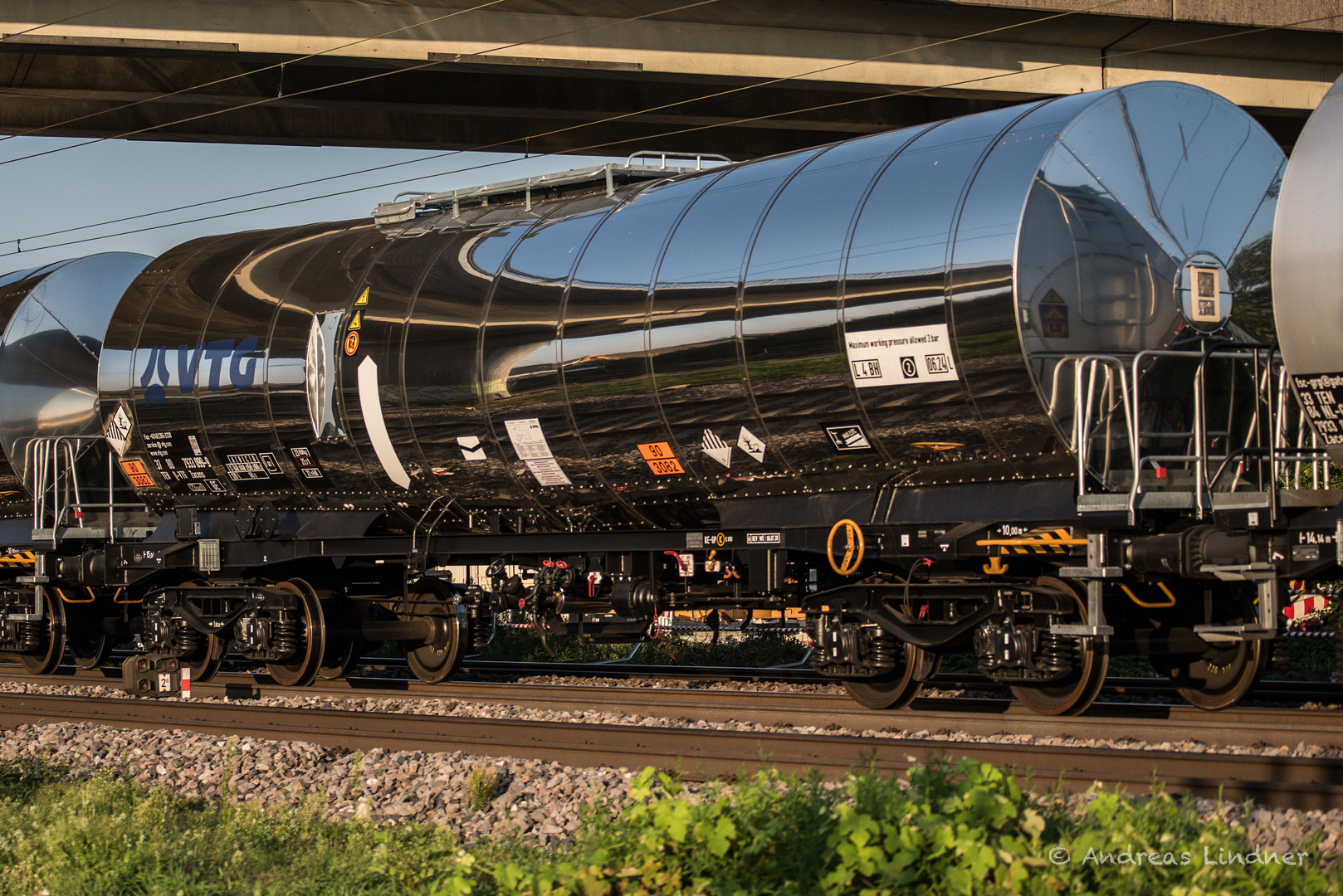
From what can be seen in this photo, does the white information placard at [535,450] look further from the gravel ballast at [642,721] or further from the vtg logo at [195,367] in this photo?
the vtg logo at [195,367]

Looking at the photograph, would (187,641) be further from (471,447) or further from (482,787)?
(482,787)

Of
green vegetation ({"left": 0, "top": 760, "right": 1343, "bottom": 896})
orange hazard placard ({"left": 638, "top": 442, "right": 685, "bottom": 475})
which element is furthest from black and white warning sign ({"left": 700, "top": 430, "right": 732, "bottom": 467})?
green vegetation ({"left": 0, "top": 760, "right": 1343, "bottom": 896})

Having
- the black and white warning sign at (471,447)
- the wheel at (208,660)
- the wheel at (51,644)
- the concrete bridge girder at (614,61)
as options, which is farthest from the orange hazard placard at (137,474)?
the concrete bridge girder at (614,61)

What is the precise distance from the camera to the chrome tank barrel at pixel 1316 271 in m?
7.41

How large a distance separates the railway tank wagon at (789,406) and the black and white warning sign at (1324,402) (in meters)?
0.63

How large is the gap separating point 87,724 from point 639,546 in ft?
17.0

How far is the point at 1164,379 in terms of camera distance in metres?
8.88

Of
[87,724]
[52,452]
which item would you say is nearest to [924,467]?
[87,724]

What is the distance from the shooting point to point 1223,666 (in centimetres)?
1031

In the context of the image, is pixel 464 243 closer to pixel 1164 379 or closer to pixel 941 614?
pixel 941 614

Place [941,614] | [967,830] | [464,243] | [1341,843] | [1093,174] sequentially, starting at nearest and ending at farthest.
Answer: [967,830]
[1341,843]
[1093,174]
[941,614]
[464,243]

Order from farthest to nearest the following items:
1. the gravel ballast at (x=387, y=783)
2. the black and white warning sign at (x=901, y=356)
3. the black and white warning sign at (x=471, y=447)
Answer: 1. the black and white warning sign at (x=471, y=447)
2. the black and white warning sign at (x=901, y=356)
3. the gravel ballast at (x=387, y=783)

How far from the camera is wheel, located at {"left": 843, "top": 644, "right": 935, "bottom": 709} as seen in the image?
10445 mm

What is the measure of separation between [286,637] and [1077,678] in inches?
318
